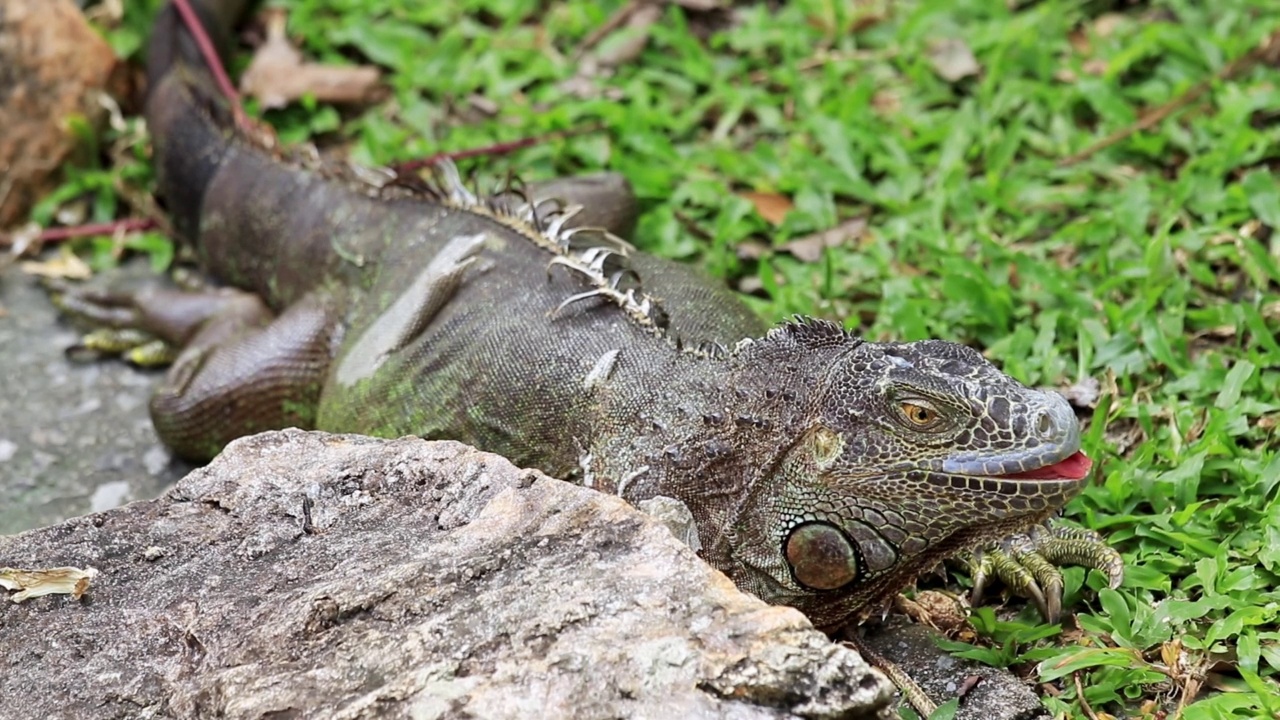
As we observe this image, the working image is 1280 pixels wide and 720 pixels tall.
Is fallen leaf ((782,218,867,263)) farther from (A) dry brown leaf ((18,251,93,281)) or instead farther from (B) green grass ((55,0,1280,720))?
(A) dry brown leaf ((18,251,93,281))

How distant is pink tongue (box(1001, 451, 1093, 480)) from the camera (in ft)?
9.88

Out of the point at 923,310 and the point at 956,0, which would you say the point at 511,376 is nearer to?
the point at 923,310

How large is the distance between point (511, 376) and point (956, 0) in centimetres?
341

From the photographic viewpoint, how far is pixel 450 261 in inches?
176

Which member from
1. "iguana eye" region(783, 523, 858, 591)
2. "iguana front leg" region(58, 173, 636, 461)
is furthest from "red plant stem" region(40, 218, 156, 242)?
"iguana eye" region(783, 523, 858, 591)

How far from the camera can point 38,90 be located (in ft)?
20.9

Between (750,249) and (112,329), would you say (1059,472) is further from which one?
(112,329)

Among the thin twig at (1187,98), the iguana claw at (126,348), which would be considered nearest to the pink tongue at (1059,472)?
the thin twig at (1187,98)

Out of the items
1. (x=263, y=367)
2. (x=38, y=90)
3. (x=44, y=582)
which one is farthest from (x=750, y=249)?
(x=38, y=90)

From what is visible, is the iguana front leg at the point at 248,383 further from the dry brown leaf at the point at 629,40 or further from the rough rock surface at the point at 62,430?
the dry brown leaf at the point at 629,40

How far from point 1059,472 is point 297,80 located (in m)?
4.77

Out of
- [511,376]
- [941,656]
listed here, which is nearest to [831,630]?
[941,656]

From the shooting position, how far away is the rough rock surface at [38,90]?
6.29m

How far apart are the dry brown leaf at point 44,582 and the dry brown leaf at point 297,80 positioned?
3914 mm
